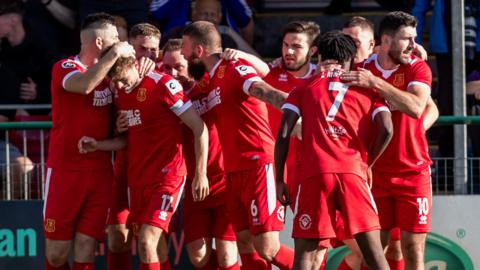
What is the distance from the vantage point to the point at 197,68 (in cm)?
1078

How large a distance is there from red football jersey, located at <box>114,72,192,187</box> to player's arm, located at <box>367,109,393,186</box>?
162 centimetres

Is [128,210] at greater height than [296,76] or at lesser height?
lesser

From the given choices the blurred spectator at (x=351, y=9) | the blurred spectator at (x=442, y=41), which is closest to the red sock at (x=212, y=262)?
the blurred spectator at (x=442, y=41)

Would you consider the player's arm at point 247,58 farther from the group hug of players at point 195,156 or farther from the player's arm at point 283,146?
the player's arm at point 283,146

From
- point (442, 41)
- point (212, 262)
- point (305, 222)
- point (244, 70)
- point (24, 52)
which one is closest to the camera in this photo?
point (305, 222)

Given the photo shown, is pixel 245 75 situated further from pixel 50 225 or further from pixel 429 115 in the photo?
pixel 50 225

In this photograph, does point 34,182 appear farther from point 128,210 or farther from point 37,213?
point 128,210

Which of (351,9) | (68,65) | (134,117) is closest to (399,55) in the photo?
(134,117)

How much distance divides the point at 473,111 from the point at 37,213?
4.26 m

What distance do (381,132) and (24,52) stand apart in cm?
515

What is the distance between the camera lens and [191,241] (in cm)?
1076

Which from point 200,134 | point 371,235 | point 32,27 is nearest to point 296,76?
point 200,134

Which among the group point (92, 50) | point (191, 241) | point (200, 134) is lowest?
point (191, 241)

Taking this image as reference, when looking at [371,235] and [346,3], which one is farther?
[346,3]
